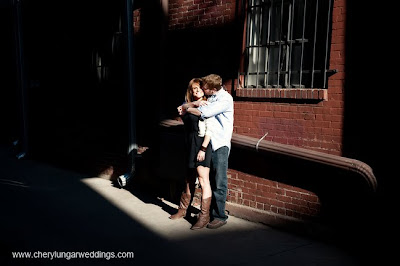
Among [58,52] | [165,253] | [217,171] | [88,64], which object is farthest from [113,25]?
[165,253]

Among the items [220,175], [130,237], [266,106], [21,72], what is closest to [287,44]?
[266,106]

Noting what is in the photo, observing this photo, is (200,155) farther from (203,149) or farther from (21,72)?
(21,72)

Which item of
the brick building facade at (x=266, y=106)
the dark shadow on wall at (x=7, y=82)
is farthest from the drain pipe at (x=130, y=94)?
the dark shadow on wall at (x=7, y=82)

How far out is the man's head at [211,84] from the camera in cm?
484

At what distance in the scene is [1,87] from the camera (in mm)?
11883

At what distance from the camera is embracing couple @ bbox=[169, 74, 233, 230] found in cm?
480

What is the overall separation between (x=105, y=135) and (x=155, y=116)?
61.3 inches

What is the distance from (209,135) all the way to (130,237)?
1418 mm

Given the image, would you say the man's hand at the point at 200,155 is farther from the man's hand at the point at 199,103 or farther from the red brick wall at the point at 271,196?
the red brick wall at the point at 271,196

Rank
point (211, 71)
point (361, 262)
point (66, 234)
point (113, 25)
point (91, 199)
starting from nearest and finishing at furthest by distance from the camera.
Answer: point (361, 262)
point (66, 234)
point (211, 71)
point (91, 199)
point (113, 25)

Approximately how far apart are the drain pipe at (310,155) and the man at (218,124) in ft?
1.22

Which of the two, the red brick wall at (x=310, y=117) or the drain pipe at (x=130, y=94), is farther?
the drain pipe at (x=130, y=94)

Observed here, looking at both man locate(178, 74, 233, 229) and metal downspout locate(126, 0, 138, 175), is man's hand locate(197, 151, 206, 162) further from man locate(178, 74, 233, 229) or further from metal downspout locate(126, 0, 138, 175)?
metal downspout locate(126, 0, 138, 175)

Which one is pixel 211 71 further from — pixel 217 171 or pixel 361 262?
pixel 361 262
